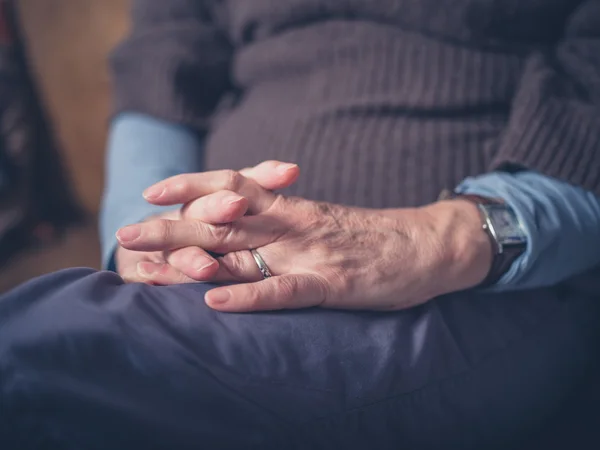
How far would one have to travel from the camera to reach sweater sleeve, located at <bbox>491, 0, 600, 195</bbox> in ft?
1.92

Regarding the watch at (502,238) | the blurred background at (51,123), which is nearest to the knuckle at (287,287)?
the watch at (502,238)

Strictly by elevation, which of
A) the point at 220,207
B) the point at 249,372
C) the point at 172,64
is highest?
the point at 172,64

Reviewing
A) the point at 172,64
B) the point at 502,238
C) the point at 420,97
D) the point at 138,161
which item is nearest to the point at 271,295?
the point at 502,238

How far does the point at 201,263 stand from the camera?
44cm

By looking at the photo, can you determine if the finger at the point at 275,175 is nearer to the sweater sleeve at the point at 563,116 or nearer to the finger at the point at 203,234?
the finger at the point at 203,234

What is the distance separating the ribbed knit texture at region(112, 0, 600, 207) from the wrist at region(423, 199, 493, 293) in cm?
10

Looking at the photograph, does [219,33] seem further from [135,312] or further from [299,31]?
[135,312]

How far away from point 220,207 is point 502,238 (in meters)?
0.31

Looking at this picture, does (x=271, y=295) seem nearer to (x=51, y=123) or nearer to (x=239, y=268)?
(x=239, y=268)

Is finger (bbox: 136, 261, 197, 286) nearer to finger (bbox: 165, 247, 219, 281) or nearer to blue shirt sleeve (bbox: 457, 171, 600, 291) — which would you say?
finger (bbox: 165, 247, 219, 281)

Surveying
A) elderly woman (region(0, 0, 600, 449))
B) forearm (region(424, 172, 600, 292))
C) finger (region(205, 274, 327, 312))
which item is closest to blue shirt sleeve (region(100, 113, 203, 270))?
elderly woman (region(0, 0, 600, 449))

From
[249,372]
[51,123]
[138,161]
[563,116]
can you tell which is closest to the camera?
[249,372]

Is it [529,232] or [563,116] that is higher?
[563,116]

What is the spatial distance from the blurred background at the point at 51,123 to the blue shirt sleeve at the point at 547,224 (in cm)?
88
